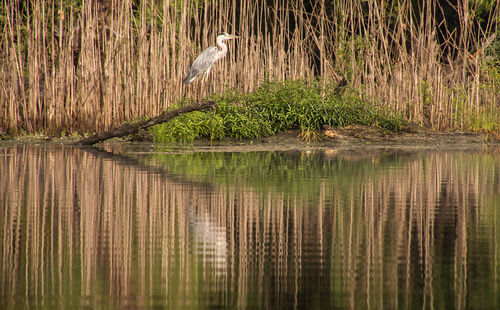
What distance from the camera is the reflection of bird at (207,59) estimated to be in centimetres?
1316

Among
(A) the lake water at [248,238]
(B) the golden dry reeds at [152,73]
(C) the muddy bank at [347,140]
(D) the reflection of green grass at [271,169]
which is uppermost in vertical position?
(B) the golden dry reeds at [152,73]

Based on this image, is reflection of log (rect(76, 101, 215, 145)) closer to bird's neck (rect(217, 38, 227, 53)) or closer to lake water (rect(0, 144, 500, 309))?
bird's neck (rect(217, 38, 227, 53))

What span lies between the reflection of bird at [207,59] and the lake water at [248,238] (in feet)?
17.2

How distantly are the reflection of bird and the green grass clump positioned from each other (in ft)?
1.79

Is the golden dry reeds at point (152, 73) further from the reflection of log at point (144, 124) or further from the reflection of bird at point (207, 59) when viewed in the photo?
the reflection of log at point (144, 124)

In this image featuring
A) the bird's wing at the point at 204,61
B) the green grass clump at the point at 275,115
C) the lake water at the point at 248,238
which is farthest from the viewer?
the bird's wing at the point at 204,61

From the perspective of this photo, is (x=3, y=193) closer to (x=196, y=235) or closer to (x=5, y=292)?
(x=196, y=235)

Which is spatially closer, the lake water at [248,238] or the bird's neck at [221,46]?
the lake water at [248,238]

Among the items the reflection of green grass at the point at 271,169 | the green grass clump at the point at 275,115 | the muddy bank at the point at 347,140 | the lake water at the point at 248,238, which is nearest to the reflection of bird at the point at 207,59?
the green grass clump at the point at 275,115

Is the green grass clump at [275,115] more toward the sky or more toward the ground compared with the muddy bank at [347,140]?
more toward the sky

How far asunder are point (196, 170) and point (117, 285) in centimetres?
497

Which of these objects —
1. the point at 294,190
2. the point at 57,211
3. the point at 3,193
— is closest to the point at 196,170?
the point at 294,190

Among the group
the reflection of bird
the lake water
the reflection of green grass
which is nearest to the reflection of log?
the reflection of green grass

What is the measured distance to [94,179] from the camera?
711cm
